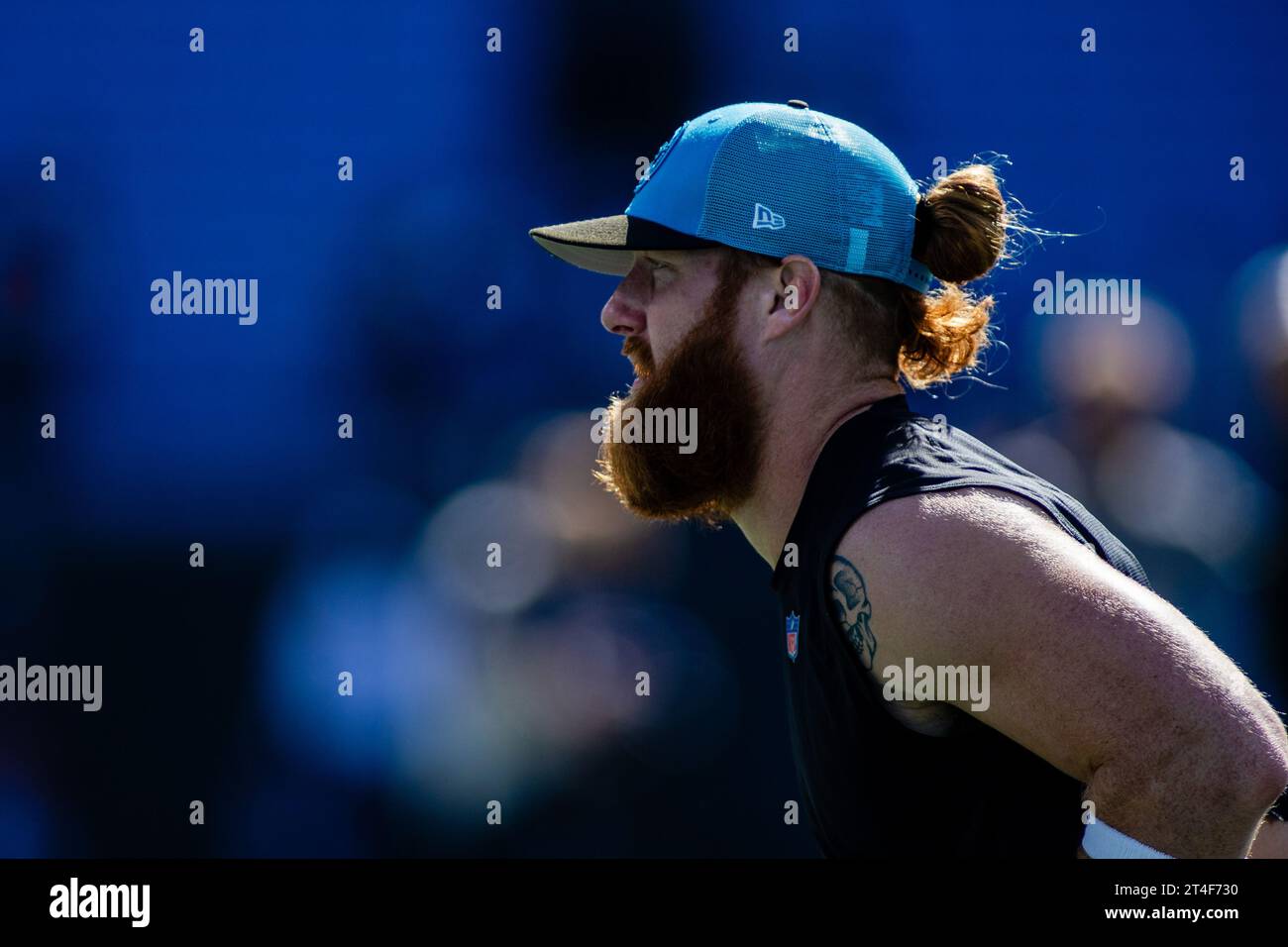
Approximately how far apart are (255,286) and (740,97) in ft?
6.50

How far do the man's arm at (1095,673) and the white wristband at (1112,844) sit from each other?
1 cm

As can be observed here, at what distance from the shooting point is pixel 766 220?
222 centimetres

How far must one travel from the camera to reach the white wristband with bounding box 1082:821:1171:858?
161 cm

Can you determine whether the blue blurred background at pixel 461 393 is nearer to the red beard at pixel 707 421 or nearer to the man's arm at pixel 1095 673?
the red beard at pixel 707 421

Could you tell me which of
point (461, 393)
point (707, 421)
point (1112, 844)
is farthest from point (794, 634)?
point (461, 393)

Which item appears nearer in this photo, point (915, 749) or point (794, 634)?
point (915, 749)

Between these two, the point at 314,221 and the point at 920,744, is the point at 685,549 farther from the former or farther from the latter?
the point at 920,744

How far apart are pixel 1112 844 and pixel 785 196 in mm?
1232

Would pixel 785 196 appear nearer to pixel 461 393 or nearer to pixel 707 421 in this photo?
pixel 707 421

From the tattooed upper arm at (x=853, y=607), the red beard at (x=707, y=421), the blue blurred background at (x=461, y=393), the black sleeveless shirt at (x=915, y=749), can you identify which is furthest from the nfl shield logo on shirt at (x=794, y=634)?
the blue blurred background at (x=461, y=393)

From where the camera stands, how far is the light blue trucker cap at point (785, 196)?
2219 mm

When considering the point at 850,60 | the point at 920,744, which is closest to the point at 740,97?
the point at 850,60

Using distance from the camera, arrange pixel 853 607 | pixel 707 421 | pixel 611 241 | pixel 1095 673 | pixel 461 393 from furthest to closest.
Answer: pixel 461 393, pixel 611 241, pixel 707 421, pixel 853 607, pixel 1095 673

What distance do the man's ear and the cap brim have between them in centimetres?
16
